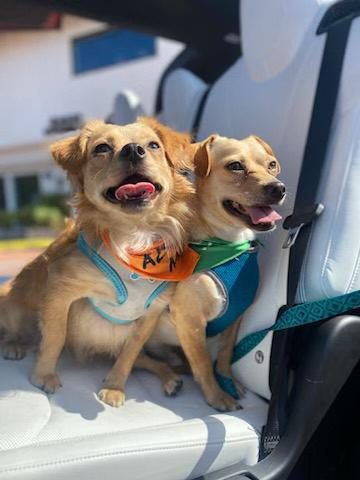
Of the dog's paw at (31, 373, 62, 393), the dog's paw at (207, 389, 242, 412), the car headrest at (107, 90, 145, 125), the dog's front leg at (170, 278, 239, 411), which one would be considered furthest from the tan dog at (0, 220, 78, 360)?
the car headrest at (107, 90, 145, 125)

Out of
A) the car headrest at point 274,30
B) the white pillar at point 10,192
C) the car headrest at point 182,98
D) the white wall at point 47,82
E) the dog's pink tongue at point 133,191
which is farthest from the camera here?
the white pillar at point 10,192

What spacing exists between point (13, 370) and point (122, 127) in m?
0.94

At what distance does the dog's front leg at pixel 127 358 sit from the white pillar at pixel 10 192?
16545 mm

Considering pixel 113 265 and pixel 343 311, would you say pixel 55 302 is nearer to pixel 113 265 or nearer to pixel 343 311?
pixel 113 265

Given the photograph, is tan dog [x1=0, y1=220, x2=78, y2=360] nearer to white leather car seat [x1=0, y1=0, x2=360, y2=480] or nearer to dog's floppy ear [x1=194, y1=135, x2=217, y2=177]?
white leather car seat [x1=0, y1=0, x2=360, y2=480]

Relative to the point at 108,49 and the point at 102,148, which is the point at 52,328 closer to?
the point at 102,148

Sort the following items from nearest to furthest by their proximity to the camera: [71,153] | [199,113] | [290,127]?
[71,153] < [290,127] < [199,113]

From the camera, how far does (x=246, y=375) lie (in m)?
1.89

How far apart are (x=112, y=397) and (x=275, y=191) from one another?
869mm

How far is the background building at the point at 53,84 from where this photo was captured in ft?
47.6

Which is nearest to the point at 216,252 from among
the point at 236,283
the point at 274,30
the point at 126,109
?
the point at 236,283

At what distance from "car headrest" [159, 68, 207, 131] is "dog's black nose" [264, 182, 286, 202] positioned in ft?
4.03

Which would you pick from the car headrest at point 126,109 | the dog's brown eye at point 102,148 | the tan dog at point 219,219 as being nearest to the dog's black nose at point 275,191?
the tan dog at point 219,219

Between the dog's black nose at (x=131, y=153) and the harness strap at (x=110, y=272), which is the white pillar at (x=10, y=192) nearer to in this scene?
the harness strap at (x=110, y=272)
